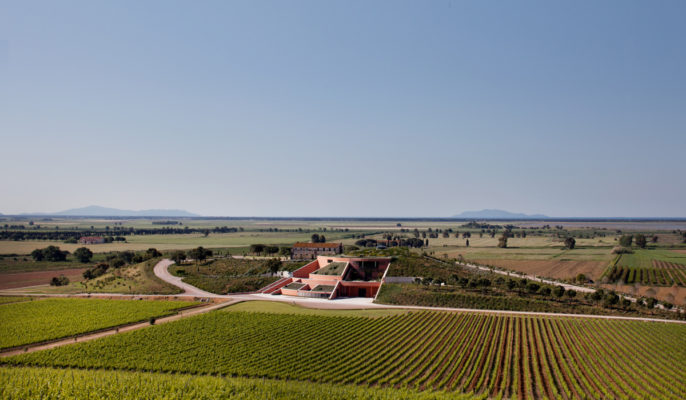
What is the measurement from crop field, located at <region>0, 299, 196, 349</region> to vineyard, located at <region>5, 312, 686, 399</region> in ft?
25.4

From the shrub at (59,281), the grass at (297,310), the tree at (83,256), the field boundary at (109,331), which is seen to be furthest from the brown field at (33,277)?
the grass at (297,310)

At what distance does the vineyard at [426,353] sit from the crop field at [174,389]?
222 centimetres

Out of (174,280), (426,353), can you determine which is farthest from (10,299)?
(426,353)

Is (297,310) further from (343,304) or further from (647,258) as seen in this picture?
(647,258)

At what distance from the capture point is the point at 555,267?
108m

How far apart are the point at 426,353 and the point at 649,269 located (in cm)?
8257

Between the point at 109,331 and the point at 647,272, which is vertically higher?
the point at 647,272

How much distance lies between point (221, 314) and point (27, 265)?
2723 inches

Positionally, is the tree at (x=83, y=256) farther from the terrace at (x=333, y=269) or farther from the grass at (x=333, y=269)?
the grass at (x=333, y=269)

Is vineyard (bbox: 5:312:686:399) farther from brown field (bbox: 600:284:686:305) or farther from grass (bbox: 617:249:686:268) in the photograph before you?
grass (bbox: 617:249:686:268)

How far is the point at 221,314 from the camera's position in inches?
2355

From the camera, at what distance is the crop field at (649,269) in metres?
85.6

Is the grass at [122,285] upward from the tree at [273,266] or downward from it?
downward

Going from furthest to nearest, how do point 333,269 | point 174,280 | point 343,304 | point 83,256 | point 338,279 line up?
point 83,256
point 174,280
point 333,269
point 338,279
point 343,304
